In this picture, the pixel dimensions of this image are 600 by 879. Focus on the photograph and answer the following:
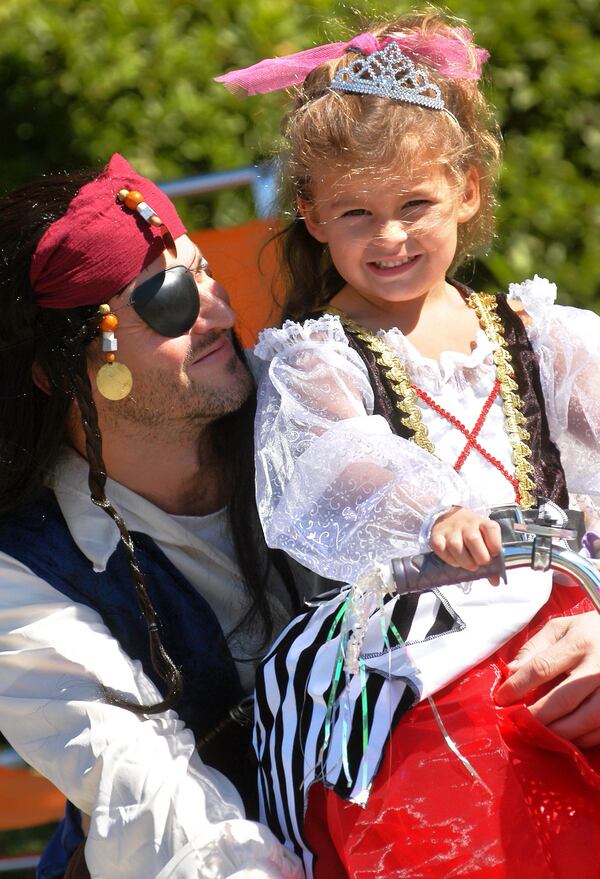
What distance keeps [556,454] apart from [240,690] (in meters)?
0.83

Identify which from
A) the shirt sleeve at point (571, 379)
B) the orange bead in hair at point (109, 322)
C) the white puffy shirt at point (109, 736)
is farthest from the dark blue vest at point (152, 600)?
the shirt sleeve at point (571, 379)

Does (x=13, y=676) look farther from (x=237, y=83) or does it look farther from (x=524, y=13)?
(x=524, y=13)

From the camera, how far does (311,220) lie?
262cm

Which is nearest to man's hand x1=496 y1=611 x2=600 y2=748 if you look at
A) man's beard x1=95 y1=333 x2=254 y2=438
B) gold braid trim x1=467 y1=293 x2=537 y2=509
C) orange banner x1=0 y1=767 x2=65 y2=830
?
gold braid trim x1=467 y1=293 x2=537 y2=509

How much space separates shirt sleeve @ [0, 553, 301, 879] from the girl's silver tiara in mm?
1155

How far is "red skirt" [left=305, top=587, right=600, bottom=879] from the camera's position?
6.30ft

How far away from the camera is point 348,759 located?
6.79 feet

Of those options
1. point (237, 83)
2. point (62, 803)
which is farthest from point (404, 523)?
point (62, 803)

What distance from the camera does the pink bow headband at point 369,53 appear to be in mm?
2588

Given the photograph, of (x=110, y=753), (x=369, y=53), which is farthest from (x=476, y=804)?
(x=369, y=53)

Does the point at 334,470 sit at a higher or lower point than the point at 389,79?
lower

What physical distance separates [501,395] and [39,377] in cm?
95

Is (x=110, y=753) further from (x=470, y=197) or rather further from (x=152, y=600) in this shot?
(x=470, y=197)

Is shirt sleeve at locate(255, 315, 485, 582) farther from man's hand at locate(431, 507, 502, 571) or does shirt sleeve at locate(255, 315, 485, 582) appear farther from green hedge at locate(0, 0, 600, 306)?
green hedge at locate(0, 0, 600, 306)
